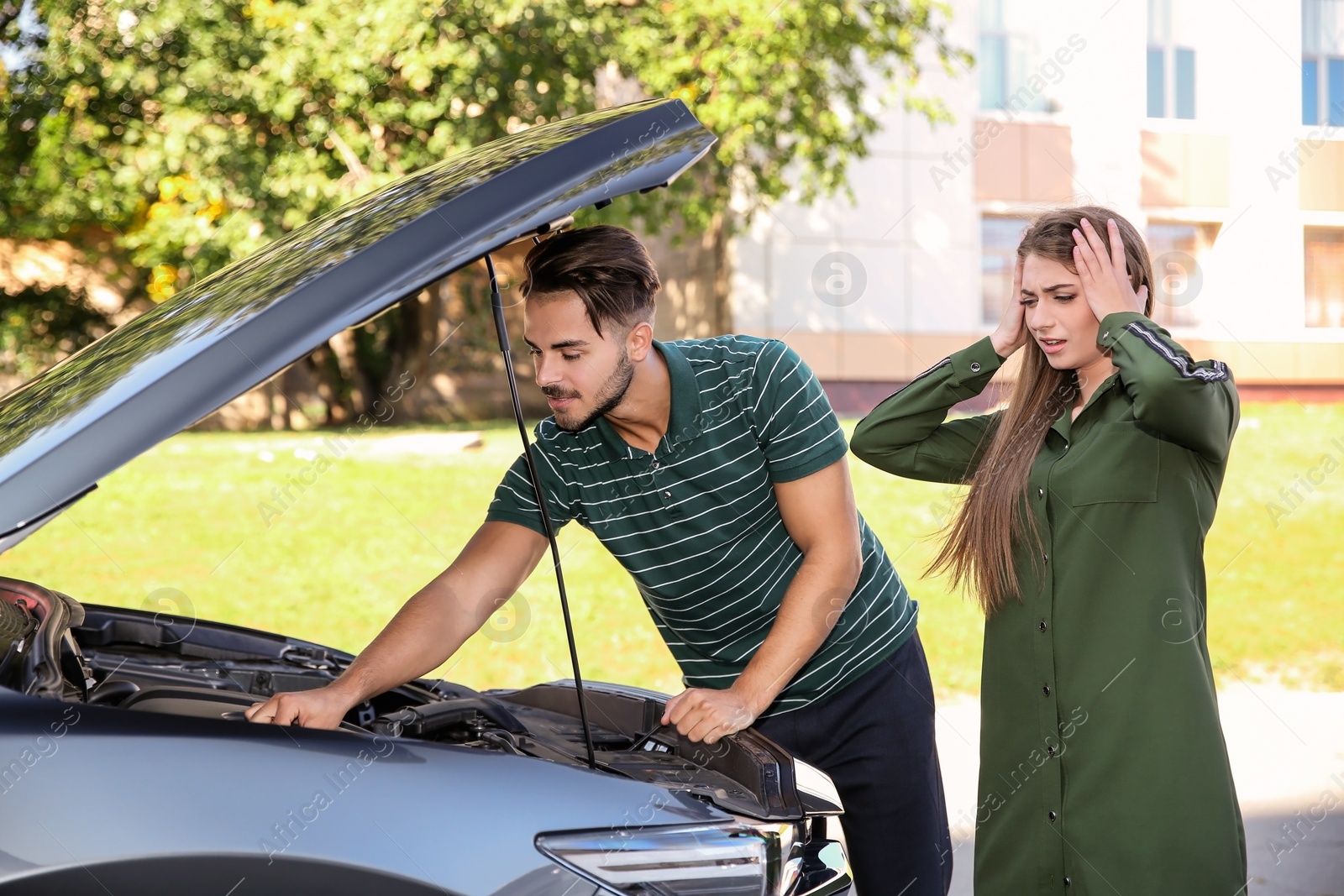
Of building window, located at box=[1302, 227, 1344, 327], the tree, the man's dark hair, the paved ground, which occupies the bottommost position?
the paved ground

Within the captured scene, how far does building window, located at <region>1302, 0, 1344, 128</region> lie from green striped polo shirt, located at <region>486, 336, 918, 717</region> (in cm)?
1648

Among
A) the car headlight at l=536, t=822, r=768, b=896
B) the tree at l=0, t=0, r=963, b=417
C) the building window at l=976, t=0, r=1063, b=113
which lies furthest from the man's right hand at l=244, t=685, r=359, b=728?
the building window at l=976, t=0, r=1063, b=113

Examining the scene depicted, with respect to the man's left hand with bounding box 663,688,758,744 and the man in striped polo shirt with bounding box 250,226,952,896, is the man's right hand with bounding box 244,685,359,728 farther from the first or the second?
the man's left hand with bounding box 663,688,758,744

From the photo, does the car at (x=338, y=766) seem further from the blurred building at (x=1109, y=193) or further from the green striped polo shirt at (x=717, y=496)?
the blurred building at (x=1109, y=193)

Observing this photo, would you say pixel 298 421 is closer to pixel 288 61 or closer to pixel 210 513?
pixel 288 61

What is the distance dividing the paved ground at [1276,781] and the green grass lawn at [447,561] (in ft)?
1.62

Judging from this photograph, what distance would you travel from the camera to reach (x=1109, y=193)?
15664 mm

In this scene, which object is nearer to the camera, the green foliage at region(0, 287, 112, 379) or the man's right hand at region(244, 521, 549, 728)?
the man's right hand at region(244, 521, 549, 728)

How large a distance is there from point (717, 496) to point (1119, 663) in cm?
79

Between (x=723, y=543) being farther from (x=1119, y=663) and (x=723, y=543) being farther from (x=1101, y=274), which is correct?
(x=1101, y=274)

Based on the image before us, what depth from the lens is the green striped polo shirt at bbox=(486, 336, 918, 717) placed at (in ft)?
7.70

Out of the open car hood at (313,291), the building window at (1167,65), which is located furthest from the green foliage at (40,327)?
the open car hood at (313,291)

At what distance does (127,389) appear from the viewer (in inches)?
60.7

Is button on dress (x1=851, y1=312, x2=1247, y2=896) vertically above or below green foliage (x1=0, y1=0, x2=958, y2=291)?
below
